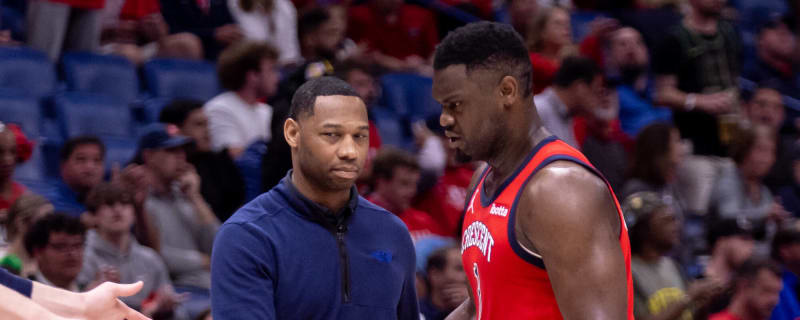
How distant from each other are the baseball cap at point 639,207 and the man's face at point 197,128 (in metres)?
2.51

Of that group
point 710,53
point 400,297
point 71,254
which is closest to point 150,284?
point 71,254

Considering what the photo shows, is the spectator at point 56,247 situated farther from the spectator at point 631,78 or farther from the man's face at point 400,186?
the spectator at point 631,78

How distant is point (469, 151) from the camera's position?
3.17 m

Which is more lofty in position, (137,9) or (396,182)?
(137,9)

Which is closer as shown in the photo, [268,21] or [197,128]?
[197,128]

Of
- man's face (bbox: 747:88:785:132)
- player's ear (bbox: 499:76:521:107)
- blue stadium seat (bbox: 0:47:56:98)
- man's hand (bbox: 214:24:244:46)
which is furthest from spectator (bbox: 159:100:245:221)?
man's face (bbox: 747:88:785:132)

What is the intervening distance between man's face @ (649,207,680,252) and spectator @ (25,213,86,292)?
9.87ft

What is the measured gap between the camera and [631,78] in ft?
30.1

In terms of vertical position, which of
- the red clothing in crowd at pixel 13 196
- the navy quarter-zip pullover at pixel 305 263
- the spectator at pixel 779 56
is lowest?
the spectator at pixel 779 56

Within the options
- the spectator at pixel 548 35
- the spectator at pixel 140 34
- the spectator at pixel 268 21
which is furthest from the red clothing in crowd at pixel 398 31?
the spectator at pixel 140 34

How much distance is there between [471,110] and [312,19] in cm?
434

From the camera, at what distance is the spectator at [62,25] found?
23.3ft

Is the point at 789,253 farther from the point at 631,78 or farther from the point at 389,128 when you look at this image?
the point at 389,128

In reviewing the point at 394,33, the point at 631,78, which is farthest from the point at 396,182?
the point at 631,78
